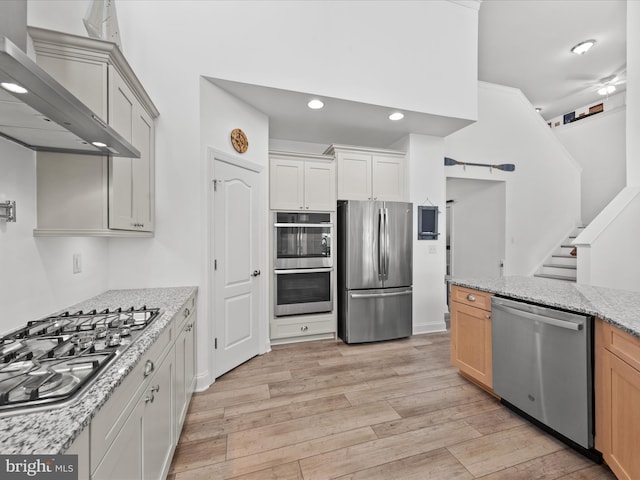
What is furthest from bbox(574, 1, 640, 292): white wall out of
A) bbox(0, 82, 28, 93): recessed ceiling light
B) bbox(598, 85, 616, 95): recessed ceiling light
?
bbox(0, 82, 28, 93): recessed ceiling light

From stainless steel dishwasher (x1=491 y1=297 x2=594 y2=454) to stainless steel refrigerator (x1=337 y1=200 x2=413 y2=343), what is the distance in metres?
1.48

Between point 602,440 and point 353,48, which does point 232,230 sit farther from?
point 602,440

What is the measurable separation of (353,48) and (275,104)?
3.21ft

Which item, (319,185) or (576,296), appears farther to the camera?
(319,185)

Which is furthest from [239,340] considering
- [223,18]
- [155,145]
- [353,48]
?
[353,48]

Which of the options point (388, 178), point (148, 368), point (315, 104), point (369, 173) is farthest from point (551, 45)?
point (148, 368)

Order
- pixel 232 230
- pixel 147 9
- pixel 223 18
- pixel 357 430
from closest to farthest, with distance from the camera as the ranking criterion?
pixel 357 430 < pixel 147 9 < pixel 223 18 < pixel 232 230

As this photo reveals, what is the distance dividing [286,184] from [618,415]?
3165 millimetres

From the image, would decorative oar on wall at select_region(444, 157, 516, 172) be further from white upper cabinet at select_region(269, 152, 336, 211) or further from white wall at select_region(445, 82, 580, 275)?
white upper cabinet at select_region(269, 152, 336, 211)

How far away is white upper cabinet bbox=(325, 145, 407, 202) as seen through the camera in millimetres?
3641

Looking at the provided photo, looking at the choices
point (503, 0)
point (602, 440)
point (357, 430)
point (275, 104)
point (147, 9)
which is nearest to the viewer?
point (602, 440)

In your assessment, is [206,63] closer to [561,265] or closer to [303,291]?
[303,291]

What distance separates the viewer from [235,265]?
2.82 metres

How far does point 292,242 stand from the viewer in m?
3.40
